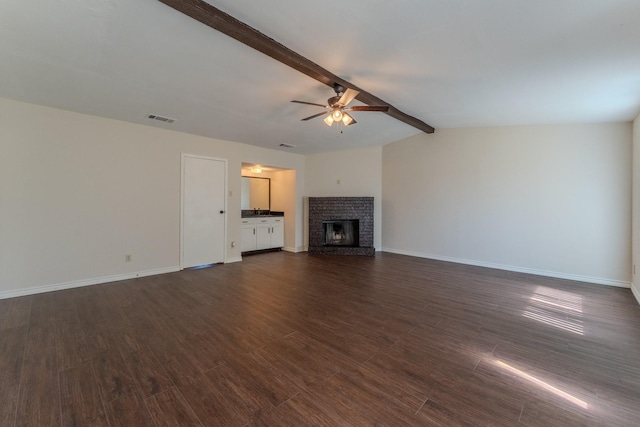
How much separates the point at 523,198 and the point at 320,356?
450 centimetres

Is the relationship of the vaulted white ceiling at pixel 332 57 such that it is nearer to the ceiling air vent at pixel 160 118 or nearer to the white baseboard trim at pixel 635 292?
the ceiling air vent at pixel 160 118

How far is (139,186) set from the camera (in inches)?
163

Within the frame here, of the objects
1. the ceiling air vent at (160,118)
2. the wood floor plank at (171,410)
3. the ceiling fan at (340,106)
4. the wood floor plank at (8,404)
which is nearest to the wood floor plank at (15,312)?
the wood floor plank at (8,404)

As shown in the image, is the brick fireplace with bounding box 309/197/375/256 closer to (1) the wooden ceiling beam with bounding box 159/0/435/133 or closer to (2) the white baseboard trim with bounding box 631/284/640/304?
(1) the wooden ceiling beam with bounding box 159/0/435/133

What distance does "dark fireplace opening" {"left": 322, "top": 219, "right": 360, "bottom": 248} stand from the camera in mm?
6395

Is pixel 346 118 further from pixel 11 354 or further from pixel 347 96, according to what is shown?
pixel 11 354

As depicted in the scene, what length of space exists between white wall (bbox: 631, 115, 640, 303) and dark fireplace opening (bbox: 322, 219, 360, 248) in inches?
173

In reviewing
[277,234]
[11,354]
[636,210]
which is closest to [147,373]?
[11,354]

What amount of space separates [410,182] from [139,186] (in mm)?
5258

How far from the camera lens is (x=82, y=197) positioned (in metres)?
3.65

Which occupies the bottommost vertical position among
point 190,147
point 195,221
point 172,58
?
point 195,221

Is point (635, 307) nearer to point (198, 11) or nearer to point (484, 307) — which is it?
point (484, 307)

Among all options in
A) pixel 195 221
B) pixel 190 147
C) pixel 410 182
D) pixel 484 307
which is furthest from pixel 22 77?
pixel 410 182

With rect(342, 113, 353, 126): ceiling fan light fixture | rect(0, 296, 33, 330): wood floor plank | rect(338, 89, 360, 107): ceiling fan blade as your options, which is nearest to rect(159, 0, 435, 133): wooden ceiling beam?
rect(338, 89, 360, 107): ceiling fan blade
